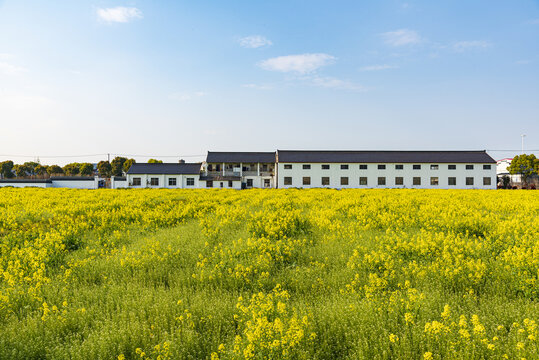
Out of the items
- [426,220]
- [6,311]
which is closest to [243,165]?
[426,220]

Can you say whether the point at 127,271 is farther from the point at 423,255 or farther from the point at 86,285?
the point at 423,255

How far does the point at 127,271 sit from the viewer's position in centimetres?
513

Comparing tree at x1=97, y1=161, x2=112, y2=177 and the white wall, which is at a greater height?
tree at x1=97, y1=161, x2=112, y2=177

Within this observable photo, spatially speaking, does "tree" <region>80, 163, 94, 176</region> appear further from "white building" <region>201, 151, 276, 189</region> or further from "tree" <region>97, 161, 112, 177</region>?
"white building" <region>201, 151, 276, 189</region>

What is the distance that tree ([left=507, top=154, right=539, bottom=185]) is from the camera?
180 ft

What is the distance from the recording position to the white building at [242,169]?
51.6m

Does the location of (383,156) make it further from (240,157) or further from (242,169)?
(240,157)

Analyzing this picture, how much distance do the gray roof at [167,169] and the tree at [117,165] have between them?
1538 inches

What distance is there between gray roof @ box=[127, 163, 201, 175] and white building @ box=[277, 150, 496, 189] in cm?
1622

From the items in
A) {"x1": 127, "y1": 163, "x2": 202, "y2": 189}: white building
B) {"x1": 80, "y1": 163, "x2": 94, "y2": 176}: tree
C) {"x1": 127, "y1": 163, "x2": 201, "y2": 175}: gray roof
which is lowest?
{"x1": 127, "y1": 163, "x2": 202, "y2": 189}: white building

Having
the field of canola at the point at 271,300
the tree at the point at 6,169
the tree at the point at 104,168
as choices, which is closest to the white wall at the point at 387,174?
the field of canola at the point at 271,300

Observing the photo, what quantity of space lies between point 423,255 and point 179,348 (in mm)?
4583

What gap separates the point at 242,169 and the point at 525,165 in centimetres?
5543

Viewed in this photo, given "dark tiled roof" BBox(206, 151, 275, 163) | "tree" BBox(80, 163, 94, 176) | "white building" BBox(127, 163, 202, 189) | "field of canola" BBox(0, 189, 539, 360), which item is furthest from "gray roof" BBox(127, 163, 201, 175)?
"tree" BBox(80, 163, 94, 176)
